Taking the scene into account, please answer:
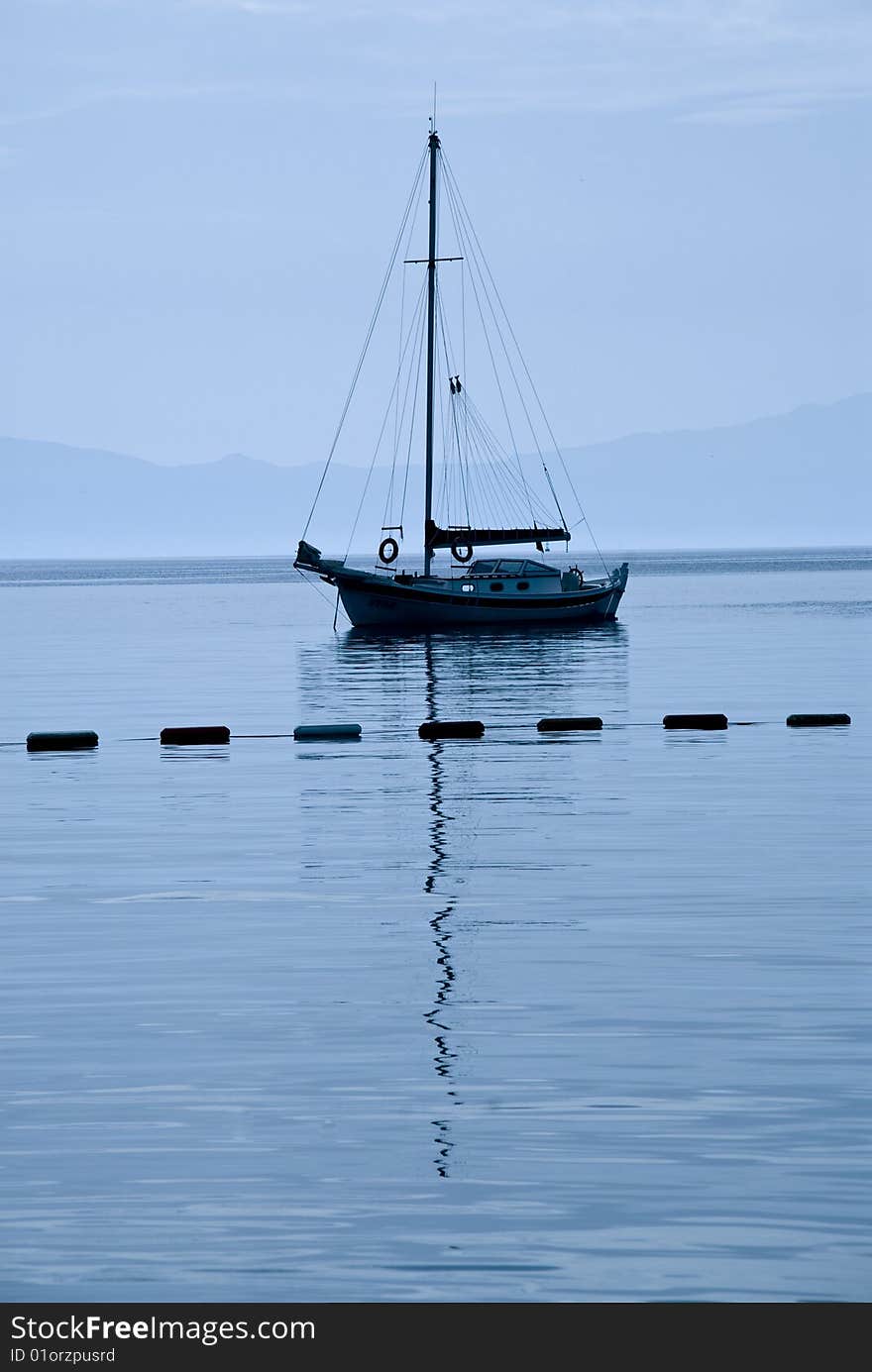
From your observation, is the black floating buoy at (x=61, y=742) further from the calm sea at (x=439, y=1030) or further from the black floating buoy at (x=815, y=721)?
the black floating buoy at (x=815, y=721)

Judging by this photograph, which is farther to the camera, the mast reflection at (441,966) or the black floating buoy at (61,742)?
the black floating buoy at (61,742)

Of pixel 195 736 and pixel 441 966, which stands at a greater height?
pixel 195 736

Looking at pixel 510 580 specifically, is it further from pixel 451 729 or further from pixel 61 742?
pixel 61 742

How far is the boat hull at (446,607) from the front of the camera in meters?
85.1

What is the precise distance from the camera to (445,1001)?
564 inches

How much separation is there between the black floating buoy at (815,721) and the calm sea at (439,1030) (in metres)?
6.58

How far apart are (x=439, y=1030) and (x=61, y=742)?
2448 cm

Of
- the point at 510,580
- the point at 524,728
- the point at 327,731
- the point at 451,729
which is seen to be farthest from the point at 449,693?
the point at 510,580

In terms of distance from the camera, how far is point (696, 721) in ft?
130

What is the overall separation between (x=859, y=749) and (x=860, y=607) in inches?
3474

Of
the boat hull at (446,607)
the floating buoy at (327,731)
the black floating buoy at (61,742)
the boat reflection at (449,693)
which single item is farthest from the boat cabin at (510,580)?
the black floating buoy at (61,742)
